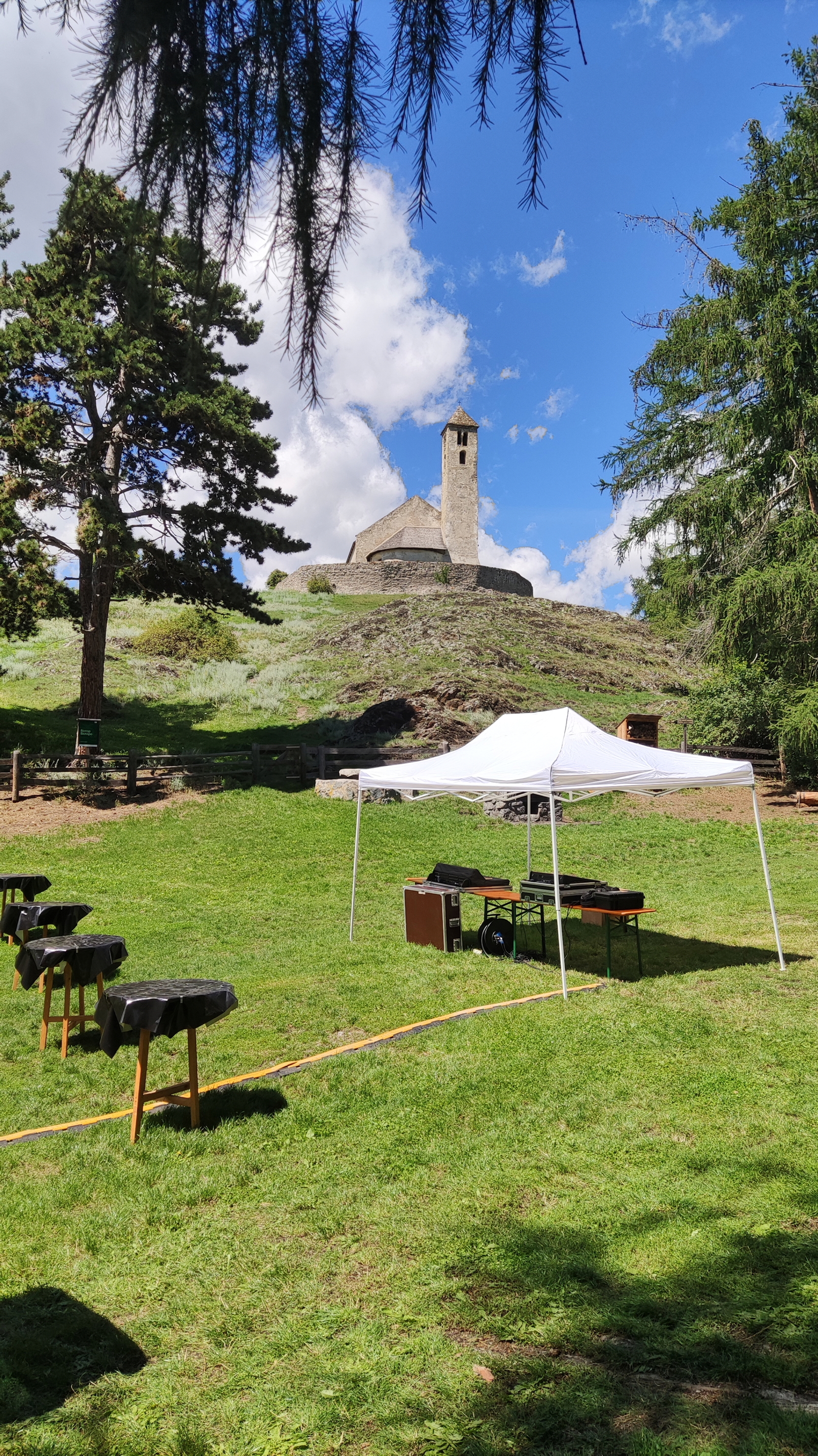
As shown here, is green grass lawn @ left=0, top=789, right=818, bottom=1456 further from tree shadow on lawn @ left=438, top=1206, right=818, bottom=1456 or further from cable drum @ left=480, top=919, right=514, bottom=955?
cable drum @ left=480, top=919, right=514, bottom=955

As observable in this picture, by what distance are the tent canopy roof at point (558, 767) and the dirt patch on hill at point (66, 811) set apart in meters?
9.34

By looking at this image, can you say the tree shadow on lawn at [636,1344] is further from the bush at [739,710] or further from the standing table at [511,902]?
the bush at [739,710]

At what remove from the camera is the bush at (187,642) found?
36.2m

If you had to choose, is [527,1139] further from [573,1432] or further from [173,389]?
[173,389]

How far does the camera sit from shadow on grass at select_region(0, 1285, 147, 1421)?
2.88m

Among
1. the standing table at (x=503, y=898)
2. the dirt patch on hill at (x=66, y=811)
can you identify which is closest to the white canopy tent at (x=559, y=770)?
the standing table at (x=503, y=898)

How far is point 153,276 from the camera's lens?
6.59 ft

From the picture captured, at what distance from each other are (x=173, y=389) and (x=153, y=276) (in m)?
19.1

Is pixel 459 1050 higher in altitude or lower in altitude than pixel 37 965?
lower

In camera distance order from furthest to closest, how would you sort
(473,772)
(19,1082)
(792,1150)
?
(473,772) < (19,1082) < (792,1150)

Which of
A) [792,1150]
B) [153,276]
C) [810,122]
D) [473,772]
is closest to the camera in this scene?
[153,276]

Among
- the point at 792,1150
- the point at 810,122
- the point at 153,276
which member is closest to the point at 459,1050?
the point at 792,1150

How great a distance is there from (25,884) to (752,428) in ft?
56.8

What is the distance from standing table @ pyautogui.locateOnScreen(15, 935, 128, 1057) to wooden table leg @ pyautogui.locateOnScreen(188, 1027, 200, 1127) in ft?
4.71
